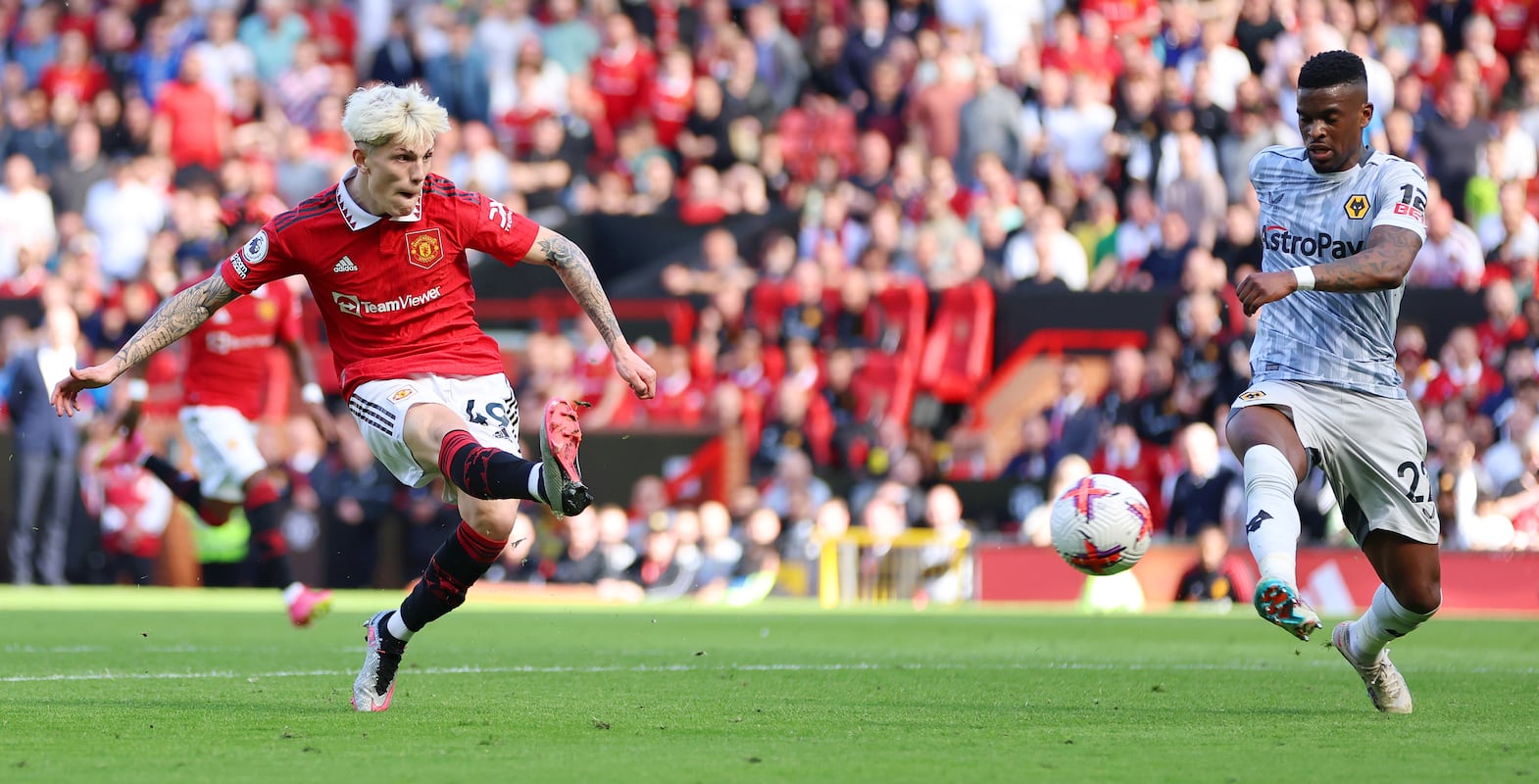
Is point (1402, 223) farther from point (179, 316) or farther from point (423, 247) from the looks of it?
point (179, 316)

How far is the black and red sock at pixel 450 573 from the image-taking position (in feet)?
26.2

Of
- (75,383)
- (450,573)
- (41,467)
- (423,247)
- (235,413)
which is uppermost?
(423,247)

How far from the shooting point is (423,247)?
8.07m

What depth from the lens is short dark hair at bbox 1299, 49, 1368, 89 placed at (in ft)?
25.1

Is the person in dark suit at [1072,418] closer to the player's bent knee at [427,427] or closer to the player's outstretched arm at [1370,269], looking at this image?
the player's outstretched arm at [1370,269]

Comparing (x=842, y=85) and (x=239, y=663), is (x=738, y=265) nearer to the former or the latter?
(x=842, y=85)

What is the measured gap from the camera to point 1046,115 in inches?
856

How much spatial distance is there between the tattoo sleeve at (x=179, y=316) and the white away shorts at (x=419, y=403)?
0.61m

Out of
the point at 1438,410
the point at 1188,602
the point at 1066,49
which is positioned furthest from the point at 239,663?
the point at 1066,49

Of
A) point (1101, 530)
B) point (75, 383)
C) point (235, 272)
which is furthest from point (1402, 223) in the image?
point (75, 383)

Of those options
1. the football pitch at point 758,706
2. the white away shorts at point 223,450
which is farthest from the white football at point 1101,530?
the white away shorts at point 223,450

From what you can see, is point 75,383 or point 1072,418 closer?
point 75,383

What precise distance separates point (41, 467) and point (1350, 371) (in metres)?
15.6

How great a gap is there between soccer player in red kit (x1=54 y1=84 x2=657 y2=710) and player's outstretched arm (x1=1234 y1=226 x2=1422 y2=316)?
2.19 meters
